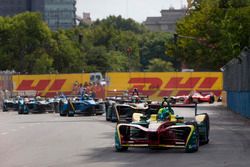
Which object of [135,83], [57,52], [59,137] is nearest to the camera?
[59,137]

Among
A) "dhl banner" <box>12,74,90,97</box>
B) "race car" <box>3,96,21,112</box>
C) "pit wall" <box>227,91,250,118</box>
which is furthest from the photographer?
"dhl banner" <box>12,74,90,97</box>

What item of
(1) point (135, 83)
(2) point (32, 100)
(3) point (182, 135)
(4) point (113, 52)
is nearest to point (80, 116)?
(2) point (32, 100)

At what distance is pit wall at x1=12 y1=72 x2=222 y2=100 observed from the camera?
2953 inches

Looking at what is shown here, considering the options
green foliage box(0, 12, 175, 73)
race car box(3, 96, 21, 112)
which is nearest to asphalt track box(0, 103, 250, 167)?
race car box(3, 96, 21, 112)

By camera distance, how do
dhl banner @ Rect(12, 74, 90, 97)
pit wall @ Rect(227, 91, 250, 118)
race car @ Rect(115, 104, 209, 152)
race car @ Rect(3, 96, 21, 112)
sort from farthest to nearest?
dhl banner @ Rect(12, 74, 90, 97) < race car @ Rect(3, 96, 21, 112) < pit wall @ Rect(227, 91, 250, 118) < race car @ Rect(115, 104, 209, 152)

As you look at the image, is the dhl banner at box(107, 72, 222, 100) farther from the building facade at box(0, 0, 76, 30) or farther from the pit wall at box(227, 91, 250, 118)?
the building facade at box(0, 0, 76, 30)

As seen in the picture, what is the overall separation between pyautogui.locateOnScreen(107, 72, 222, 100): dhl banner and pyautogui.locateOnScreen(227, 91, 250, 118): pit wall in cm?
1979

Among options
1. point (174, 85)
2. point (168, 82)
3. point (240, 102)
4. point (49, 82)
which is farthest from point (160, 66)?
point (240, 102)

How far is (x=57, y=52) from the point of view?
106062mm

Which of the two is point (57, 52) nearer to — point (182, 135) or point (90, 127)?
point (90, 127)

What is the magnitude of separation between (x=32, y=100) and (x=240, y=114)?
13.7 meters

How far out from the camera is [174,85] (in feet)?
247

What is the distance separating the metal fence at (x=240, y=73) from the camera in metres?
40.2

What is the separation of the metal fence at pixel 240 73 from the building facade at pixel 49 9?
13192 centimetres
